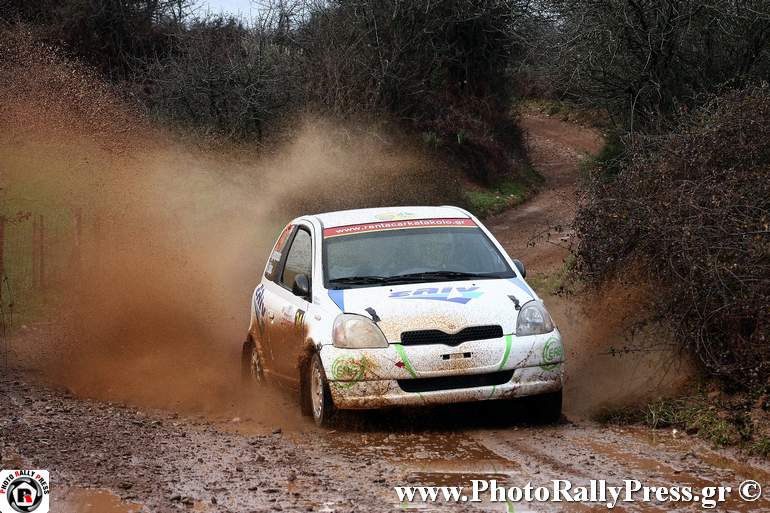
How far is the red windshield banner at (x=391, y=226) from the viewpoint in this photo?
9414 millimetres

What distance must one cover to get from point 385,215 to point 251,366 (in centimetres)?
212

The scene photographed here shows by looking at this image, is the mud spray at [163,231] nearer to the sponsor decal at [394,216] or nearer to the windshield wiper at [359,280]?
the windshield wiper at [359,280]

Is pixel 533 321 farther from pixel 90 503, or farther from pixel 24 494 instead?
pixel 24 494

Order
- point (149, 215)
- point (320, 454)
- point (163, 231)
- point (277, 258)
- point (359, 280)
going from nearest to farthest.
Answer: point (320, 454) < point (359, 280) < point (277, 258) < point (163, 231) < point (149, 215)

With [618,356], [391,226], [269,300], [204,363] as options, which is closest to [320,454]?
[391,226]

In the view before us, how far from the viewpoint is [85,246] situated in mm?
16453

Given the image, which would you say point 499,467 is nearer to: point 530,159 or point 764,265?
point 764,265

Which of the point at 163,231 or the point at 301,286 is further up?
the point at 301,286

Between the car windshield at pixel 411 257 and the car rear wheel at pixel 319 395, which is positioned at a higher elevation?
the car windshield at pixel 411 257

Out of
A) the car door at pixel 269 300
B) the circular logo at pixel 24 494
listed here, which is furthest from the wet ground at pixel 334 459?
the car door at pixel 269 300

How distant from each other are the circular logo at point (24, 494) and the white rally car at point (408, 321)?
2.42 m

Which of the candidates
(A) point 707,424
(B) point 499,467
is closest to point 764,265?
(A) point 707,424

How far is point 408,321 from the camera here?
8039 millimetres

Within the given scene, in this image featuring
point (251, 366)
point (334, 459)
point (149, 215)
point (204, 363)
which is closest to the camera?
point (334, 459)
